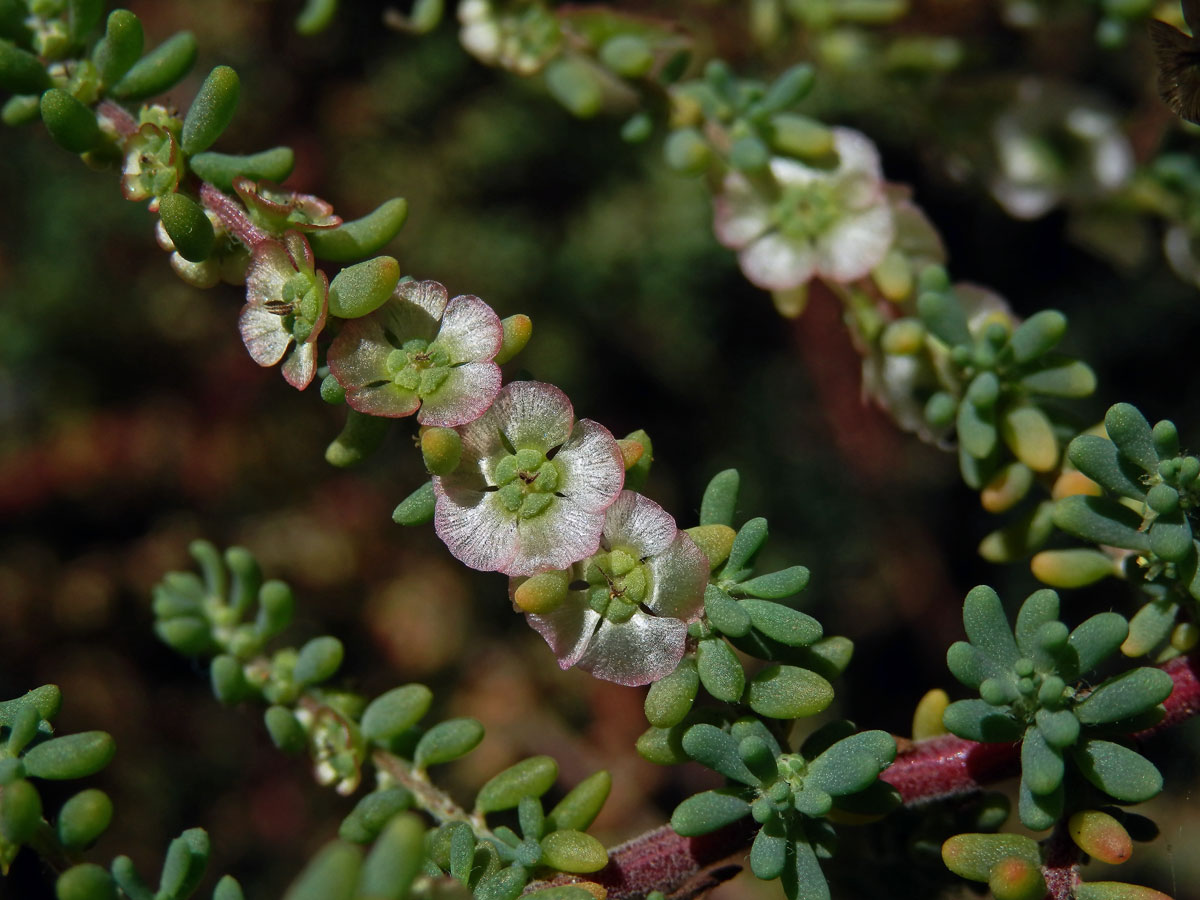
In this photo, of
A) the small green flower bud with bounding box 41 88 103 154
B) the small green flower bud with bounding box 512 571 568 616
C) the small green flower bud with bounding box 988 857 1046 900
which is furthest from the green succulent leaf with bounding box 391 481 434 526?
the small green flower bud with bounding box 988 857 1046 900

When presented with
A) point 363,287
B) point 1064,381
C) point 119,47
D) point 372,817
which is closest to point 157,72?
point 119,47

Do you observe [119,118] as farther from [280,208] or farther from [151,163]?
[280,208]

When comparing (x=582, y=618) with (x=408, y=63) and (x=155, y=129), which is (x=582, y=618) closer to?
(x=155, y=129)

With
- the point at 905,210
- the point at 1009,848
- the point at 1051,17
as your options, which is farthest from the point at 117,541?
the point at 1051,17

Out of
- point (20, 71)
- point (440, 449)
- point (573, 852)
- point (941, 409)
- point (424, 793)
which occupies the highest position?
point (20, 71)

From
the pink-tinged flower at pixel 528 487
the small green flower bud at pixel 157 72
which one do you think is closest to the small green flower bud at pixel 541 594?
the pink-tinged flower at pixel 528 487

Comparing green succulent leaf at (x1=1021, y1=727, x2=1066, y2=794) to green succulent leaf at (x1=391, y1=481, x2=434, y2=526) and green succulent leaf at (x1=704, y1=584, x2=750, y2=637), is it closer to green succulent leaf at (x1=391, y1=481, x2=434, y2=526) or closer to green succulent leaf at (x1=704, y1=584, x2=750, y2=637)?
green succulent leaf at (x1=704, y1=584, x2=750, y2=637)
